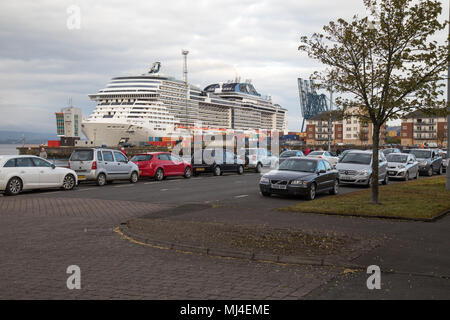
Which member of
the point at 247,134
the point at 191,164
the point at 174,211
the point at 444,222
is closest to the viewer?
the point at 444,222

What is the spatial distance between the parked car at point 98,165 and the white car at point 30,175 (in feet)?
4.59

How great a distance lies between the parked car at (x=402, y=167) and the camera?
25923 millimetres

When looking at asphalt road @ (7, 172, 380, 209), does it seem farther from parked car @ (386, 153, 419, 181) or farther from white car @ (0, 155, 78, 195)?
parked car @ (386, 153, 419, 181)

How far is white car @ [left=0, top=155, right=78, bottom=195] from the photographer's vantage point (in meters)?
16.7

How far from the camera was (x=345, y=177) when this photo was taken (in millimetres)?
21469

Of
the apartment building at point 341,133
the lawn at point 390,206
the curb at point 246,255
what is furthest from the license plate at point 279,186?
the apartment building at point 341,133

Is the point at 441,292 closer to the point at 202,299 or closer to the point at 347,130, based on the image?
the point at 202,299

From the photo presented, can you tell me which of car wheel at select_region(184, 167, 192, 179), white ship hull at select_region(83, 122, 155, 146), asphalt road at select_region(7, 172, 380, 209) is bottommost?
asphalt road at select_region(7, 172, 380, 209)

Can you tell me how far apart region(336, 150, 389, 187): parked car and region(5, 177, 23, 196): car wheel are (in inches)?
532

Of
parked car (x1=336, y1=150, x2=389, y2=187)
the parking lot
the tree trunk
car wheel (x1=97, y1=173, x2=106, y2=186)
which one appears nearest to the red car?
car wheel (x1=97, y1=173, x2=106, y2=186)

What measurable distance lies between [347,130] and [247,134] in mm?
65374

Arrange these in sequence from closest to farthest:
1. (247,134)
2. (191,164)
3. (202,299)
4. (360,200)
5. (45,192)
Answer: (202,299)
(360,200)
(45,192)
(191,164)
(247,134)

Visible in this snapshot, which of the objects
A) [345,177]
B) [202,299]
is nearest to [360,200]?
[345,177]

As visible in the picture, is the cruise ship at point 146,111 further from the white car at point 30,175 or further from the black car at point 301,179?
the black car at point 301,179
